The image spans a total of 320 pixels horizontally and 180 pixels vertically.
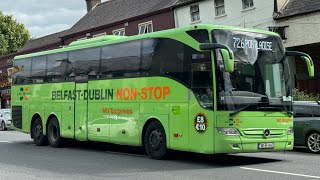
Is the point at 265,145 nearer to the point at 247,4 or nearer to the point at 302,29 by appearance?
the point at 302,29

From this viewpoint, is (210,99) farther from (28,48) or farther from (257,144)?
(28,48)

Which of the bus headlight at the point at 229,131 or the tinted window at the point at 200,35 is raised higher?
the tinted window at the point at 200,35

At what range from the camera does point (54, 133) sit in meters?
17.8

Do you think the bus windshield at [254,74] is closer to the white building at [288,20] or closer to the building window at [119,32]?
the white building at [288,20]

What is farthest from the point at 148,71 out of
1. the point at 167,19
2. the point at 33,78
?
the point at 167,19

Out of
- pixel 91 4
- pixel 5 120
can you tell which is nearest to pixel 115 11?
pixel 91 4

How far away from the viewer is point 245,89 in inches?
446

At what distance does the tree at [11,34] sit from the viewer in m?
71.9

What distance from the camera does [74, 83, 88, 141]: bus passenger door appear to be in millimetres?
15922

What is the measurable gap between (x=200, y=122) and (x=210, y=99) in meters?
0.62

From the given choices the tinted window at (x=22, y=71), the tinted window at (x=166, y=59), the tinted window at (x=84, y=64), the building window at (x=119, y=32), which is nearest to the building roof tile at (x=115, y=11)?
the building window at (x=119, y=32)

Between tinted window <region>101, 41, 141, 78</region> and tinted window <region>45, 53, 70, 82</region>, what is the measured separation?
2466 mm

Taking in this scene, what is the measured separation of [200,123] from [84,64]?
5.83 m

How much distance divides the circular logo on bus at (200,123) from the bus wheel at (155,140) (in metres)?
1.24
